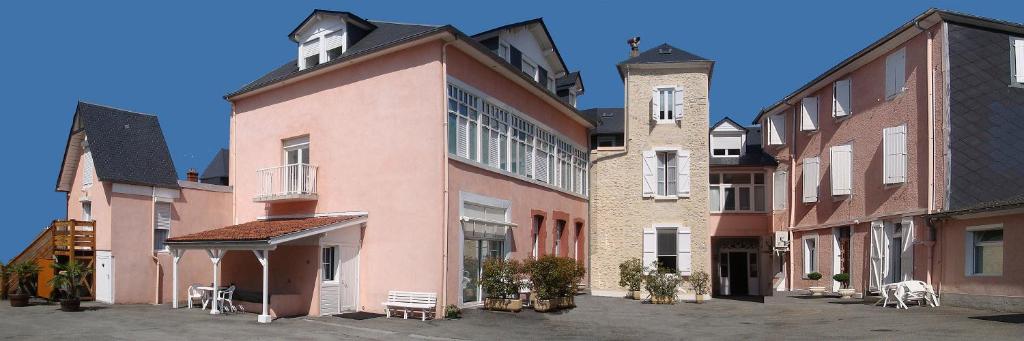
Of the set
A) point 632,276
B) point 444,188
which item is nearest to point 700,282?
point 632,276

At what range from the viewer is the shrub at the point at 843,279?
2279cm

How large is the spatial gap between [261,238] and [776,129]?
19.8 metres

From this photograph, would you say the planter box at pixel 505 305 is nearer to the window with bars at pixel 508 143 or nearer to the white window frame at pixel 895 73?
the window with bars at pixel 508 143

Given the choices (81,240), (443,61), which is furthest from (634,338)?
(81,240)

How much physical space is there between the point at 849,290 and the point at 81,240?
21.2m

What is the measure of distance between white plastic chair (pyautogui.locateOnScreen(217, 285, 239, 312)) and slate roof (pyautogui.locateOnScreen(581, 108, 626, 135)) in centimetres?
1537

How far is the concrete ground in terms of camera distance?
13.6 metres

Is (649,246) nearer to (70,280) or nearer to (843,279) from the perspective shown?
(843,279)

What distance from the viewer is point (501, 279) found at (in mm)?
18578

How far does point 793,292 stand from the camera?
26.1 metres

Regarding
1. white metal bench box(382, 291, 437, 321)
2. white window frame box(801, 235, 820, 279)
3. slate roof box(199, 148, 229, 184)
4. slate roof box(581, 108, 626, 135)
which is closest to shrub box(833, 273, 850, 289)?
white window frame box(801, 235, 820, 279)

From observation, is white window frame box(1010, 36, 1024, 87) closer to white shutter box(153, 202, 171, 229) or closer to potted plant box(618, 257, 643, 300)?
potted plant box(618, 257, 643, 300)

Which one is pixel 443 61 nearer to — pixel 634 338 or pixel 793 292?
pixel 634 338

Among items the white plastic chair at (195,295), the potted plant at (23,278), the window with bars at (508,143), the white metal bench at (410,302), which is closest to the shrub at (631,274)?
the window with bars at (508,143)
